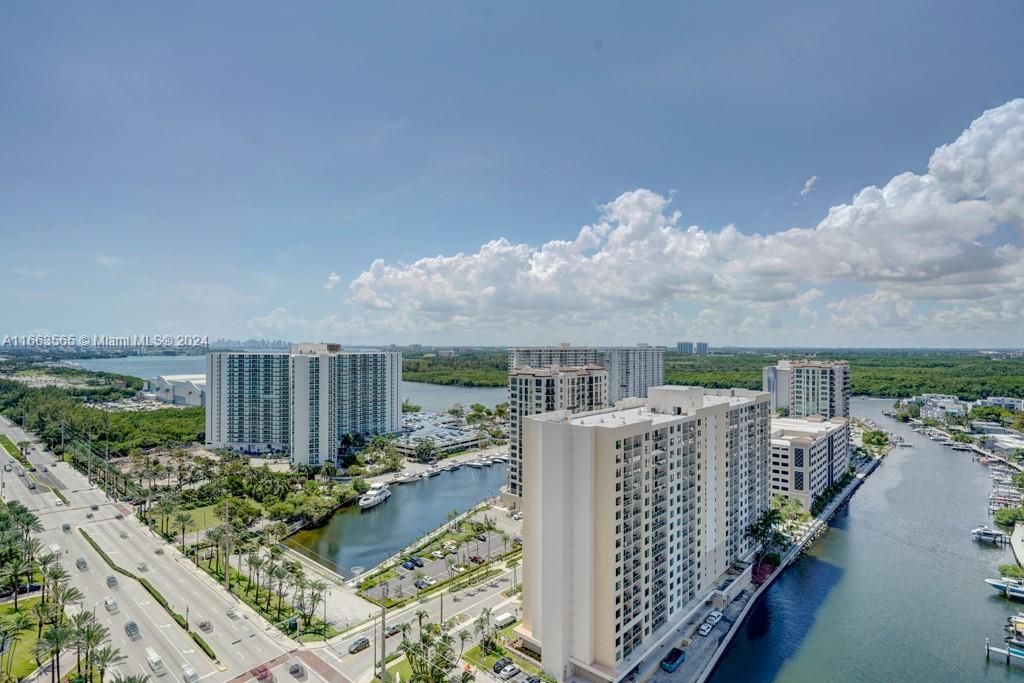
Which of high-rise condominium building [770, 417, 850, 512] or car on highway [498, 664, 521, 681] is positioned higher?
high-rise condominium building [770, 417, 850, 512]

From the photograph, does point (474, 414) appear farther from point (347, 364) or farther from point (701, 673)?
point (701, 673)

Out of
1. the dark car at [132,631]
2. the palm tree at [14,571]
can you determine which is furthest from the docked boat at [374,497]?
the dark car at [132,631]

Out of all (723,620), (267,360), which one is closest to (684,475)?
(723,620)

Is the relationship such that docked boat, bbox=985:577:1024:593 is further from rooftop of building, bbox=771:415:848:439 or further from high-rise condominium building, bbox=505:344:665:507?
high-rise condominium building, bbox=505:344:665:507

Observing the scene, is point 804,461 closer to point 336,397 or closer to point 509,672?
point 509,672

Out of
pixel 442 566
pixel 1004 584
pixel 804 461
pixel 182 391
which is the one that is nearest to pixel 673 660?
pixel 442 566

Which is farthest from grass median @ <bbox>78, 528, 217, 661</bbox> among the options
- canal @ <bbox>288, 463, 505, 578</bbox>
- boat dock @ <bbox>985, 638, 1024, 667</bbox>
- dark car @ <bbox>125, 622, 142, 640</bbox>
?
boat dock @ <bbox>985, 638, 1024, 667</bbox>
